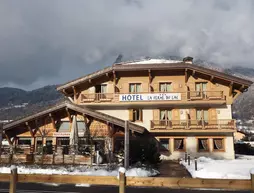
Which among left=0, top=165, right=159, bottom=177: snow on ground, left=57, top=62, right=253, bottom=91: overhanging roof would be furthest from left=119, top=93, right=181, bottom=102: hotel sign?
left=0, top=165, right=159, bottom=177: snow on ground

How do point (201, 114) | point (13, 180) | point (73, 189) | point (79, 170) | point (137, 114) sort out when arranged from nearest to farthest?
point (13, 180) < point (73, 189) < point (79, 170) < point (201, 114) < point (137, 114)

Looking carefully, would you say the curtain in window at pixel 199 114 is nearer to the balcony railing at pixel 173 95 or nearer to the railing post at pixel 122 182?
the balcony railing at pixel 173 95

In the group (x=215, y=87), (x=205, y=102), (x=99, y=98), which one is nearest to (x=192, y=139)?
(x=205, y=102)

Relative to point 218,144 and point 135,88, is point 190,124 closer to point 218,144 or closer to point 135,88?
point 218,144

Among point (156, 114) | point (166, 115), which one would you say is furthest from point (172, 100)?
point (156, 114)

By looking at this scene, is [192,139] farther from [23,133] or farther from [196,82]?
[23,133]

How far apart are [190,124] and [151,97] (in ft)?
15.2

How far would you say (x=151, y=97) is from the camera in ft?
89.4

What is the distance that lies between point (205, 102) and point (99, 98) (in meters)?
10.5

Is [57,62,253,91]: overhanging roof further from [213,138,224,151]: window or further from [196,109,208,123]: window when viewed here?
[213,138,224,151]: window

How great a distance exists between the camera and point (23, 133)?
23.6m

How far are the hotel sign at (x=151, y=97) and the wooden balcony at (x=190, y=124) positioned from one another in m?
2.26

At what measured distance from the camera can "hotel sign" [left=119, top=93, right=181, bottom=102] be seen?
27016mm

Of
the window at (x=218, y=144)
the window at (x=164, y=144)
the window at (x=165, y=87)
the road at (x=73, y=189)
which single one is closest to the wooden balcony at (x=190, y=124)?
the window at (x=164, y=144)
